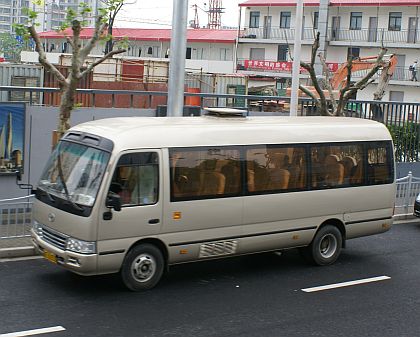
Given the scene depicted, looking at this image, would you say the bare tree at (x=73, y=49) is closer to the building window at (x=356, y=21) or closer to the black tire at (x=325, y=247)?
the black tire at (x=325, y=247)

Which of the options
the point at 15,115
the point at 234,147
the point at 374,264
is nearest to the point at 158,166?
the point at 234,147

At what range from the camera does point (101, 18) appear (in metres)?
12.9

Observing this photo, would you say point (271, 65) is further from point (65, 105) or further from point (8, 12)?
point (8, 12)

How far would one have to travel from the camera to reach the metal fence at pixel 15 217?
12.1 m

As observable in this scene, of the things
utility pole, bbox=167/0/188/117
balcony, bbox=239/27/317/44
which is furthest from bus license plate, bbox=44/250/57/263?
balcony, bbox=239/27/317/44

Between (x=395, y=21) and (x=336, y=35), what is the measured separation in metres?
4.88

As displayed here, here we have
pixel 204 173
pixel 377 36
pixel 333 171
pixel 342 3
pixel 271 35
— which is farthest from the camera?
pixel 271 35

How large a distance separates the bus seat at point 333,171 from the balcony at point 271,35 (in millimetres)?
47166

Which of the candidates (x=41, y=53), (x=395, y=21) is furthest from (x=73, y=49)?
(x=395, y=21)

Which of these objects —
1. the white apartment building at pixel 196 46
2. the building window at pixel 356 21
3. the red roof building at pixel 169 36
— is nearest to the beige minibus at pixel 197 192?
the building window at pixel 356 21

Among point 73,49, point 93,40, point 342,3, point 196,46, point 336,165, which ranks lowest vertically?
point 336,165

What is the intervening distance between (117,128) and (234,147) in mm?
1918

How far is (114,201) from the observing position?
32.0 ft

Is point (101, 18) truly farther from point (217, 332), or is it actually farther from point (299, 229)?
point (217, 332)
